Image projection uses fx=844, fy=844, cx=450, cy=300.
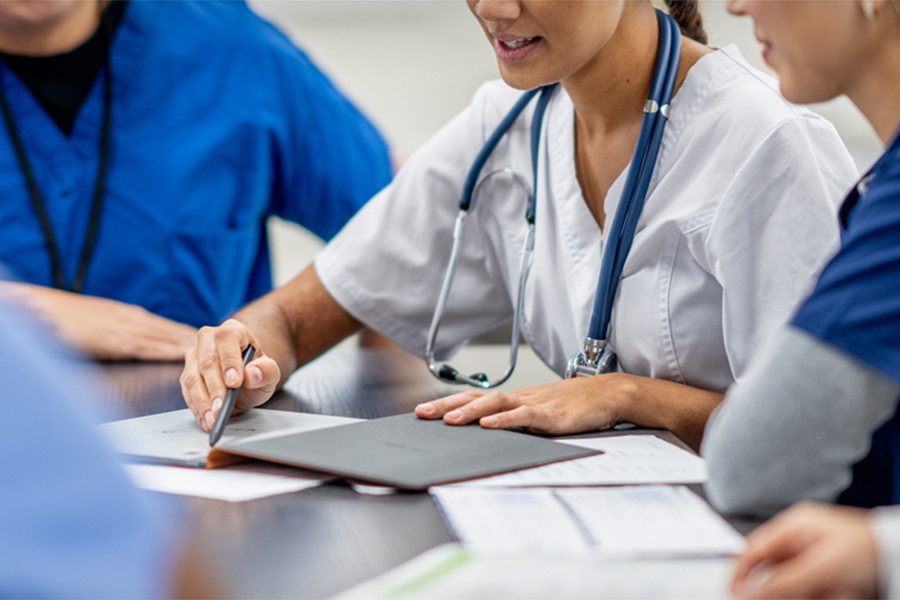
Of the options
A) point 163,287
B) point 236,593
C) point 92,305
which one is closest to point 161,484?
point 236,593

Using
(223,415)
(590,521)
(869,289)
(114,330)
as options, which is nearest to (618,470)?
(590,521)

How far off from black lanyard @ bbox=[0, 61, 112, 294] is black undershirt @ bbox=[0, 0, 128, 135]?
3cm

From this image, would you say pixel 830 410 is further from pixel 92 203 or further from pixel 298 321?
pixel 92 203

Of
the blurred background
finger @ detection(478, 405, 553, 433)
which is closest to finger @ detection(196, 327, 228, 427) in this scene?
finger @ detection(478, 405, 553, 433)

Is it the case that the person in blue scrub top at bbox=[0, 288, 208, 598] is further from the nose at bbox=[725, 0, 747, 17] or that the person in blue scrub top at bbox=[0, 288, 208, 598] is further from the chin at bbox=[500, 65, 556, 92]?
the chin at bbox=[500, 65, 556, 92]

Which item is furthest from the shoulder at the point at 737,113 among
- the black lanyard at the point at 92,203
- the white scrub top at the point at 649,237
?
the black lanyard at the point at 92,203

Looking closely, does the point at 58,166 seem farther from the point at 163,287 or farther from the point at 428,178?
the point at 428,178

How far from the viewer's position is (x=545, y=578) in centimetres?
42

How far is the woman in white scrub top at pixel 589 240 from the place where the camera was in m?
→ 0.80

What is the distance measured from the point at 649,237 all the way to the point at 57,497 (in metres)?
0.77

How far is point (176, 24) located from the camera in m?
1.57

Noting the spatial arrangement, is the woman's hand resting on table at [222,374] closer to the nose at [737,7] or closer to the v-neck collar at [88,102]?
the nose at [737,7]

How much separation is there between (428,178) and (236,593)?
0.82 m

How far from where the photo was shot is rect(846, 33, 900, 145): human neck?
0.58m
